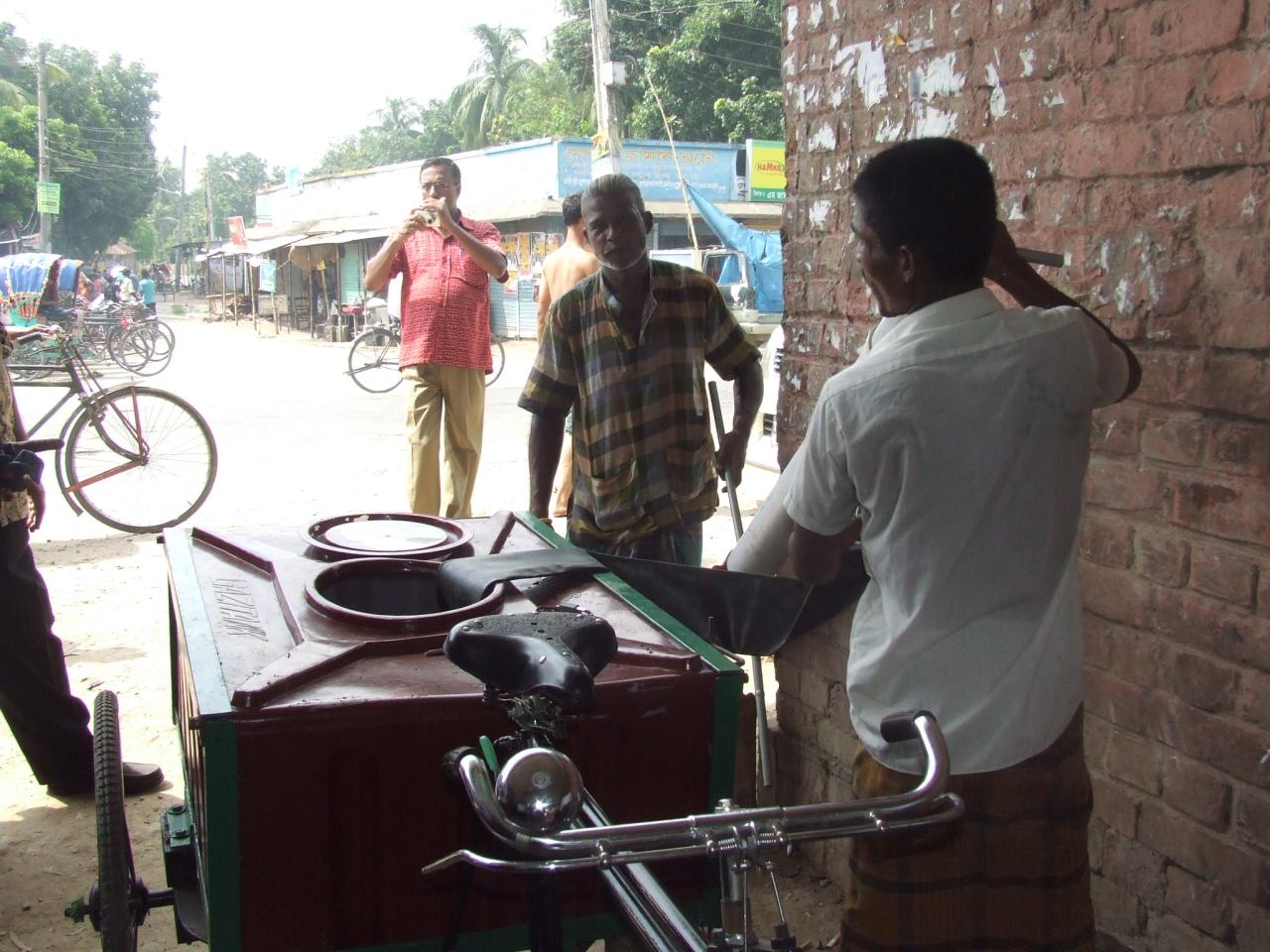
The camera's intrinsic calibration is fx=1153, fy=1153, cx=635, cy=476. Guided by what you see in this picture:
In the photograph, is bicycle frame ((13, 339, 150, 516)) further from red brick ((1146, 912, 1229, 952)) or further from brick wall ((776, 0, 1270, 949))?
red brick ((1146, 912, 1229, 952))

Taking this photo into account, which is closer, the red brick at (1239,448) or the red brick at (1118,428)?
the red brick at (1239,448)

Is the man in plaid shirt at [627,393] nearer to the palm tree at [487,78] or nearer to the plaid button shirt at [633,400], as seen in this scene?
the plaid button shirt at [633,400]

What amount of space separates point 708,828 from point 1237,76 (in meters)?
1.47

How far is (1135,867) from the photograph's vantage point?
2.13 metres

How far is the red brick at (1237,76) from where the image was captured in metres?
1.74

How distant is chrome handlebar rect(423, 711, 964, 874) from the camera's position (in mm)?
982

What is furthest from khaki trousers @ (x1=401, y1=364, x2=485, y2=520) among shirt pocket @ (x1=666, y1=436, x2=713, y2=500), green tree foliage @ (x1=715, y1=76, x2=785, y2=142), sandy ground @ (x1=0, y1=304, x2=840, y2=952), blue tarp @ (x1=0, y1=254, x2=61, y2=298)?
green tree foliage @ (x1=715, y1=76, x2=785, y2=142)

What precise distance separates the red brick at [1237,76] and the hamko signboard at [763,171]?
23653 millimetres

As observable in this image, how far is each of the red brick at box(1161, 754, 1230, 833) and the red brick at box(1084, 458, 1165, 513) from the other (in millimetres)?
446

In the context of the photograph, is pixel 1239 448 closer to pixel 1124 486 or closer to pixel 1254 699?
pixel 1124 486

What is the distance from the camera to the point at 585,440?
323 centimetres

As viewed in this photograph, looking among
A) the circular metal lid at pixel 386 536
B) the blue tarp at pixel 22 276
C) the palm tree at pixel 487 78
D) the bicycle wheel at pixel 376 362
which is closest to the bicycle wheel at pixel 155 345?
the bicycle wheel at pixel 376 362

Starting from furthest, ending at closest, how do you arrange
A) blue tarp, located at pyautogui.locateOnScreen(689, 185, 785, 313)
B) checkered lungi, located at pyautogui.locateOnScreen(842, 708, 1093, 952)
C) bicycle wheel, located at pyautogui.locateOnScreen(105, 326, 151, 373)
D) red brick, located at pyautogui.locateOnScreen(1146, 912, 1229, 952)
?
bicycle wheel, located at pyautogui.locateOnScreen(105, 326, 151, 373) < blue tarp, located at pyautogui.locateOnScreen(689, 185, 785, 313) < red brick, located at pyautogui.locateOnScreen(1146, 912, 1229, 952) < checkered lungi, located at pyautogui.locateOnScreen(842, 708, 1093, 952)

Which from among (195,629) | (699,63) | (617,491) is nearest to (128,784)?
(617,491)
